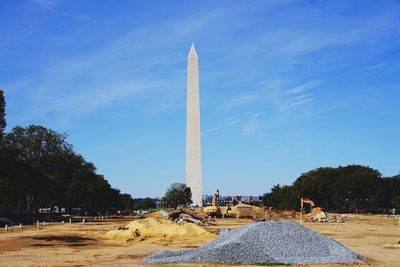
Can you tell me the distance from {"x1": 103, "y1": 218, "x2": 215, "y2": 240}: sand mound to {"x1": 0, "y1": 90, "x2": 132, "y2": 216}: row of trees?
77.4 feet

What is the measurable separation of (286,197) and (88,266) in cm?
12373

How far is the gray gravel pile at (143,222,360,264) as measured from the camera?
2503 cm

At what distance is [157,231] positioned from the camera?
4472cm

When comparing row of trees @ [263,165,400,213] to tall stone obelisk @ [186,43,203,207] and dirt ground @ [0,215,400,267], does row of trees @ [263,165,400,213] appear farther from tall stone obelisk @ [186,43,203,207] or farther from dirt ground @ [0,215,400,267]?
dirt ground @ [0,215,400,267]

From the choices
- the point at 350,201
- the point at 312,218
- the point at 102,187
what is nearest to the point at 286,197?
the point at 350,201

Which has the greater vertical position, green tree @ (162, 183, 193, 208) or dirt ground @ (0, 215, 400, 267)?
green tree @ (162, 183, 193, 208)

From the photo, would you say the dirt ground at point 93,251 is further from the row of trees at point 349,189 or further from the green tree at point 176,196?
the green tree at point 176,196

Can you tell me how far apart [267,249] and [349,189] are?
87579 millimetres

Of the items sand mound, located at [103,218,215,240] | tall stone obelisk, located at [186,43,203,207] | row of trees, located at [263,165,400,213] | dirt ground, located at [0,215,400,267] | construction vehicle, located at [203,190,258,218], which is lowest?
dirt ground, located at [0,215,400,267]


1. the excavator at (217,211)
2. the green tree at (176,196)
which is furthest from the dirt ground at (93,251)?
the green tree at (176,196)

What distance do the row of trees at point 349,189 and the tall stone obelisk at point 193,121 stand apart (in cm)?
3266

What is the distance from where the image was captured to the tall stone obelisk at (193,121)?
98.6m

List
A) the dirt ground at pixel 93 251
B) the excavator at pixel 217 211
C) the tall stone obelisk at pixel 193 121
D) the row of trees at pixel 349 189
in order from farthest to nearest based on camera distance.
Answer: the row of trees at pixel 349 189 → the tall stone obelisk at pixel 193 121 → the excavator at pixel 217 211 → the dirt ground at pixel 93 251

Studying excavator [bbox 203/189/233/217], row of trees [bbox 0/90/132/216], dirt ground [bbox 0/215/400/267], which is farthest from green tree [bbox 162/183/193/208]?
dirt ground [bbox 0/215/400/267]
